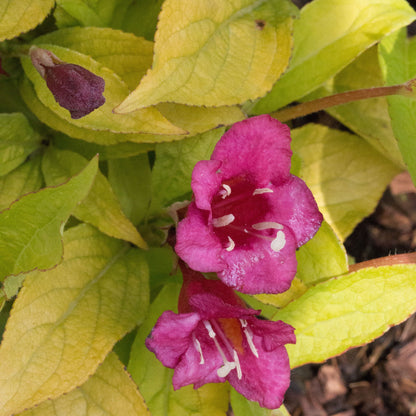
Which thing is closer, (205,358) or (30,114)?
(205,358)

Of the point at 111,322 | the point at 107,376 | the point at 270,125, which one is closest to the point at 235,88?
the point at 270,125

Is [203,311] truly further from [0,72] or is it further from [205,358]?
[0,72]

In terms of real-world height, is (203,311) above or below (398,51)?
below

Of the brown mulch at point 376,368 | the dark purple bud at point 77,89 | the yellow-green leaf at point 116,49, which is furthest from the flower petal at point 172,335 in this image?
the brown mulch at point 376,368

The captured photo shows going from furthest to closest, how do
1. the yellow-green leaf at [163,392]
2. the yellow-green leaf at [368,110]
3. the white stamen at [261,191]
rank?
the yellow-green leaf at [368,110] < the yellow-green leaf at [163,392] < the white stamen at [261,191]

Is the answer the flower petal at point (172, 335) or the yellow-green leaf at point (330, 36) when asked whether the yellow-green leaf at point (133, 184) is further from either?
the flower petal at point (172, 335)

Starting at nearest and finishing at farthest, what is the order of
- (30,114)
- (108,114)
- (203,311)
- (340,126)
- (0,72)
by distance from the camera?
(203,311)
(108,114)
(0,72)
(30,114)
(340,126)

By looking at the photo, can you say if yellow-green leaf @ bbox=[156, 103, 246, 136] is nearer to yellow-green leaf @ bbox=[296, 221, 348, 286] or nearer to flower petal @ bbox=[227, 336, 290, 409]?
yellow-green leaf @ bbox=[296, 221, 348, 286]

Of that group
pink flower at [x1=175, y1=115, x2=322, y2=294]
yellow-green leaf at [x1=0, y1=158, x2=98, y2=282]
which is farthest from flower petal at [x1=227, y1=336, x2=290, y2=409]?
yellow-green leaf at [x1=0, y1=158, x2=98, y2=282]
